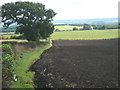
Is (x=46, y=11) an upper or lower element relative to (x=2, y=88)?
upper

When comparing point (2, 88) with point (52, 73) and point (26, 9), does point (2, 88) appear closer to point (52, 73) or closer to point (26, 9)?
point (52, 73)

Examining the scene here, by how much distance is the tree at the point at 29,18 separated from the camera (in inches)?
1650

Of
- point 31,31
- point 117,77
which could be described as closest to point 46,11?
point 31,31

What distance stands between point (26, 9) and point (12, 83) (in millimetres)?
31085

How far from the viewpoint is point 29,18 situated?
43312 mm

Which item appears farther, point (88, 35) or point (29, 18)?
point (88, 35)

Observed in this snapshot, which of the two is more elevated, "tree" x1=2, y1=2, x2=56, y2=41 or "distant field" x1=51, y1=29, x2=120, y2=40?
"tree" x1=2, y1=2, x2=56, y2=41

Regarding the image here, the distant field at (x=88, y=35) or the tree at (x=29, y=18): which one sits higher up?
the tree at (x=29, y=18)

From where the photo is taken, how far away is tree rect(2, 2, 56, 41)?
137 ft

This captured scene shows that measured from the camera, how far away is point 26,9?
137 ft

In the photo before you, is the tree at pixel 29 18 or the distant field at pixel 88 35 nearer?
the tree at pixel 29 18

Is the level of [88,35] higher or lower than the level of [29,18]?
lower

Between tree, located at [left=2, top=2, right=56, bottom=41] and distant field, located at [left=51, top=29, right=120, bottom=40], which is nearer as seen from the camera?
tree, located at [left=2, top=2, right=56, bottom=41]

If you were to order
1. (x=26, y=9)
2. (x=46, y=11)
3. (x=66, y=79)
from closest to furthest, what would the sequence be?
(x=66, y=79) → (x=26, y=9) → (x=46, y=11)
